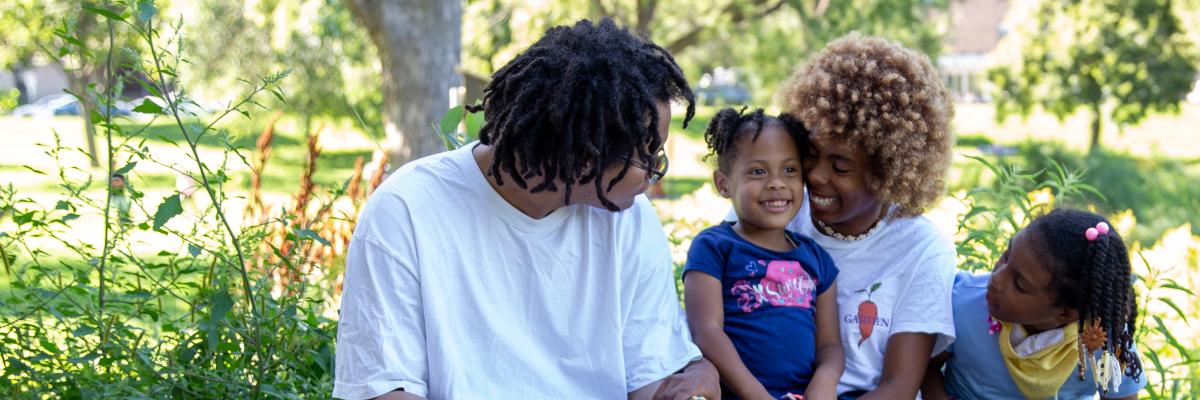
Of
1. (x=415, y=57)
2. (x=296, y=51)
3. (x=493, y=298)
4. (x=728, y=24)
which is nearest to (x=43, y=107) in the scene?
(x=415, y=57)

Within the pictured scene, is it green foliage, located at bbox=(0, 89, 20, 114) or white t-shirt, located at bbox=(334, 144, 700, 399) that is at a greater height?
green foliage, located at bbox=(0, 89, 20, 114)

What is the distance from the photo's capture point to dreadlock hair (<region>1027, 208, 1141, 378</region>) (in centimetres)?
246

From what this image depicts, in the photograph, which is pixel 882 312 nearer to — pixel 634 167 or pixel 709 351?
pixel 709 351

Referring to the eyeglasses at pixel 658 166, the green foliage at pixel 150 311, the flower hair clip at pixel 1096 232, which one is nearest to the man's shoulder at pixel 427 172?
the green foliage at pixel 150 311

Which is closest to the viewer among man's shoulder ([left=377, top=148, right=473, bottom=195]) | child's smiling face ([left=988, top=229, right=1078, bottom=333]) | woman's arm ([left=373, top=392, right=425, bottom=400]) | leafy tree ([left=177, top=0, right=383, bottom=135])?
woman's arm ([left=373, top=392, right=425, bottom=400])

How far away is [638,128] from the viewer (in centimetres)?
222

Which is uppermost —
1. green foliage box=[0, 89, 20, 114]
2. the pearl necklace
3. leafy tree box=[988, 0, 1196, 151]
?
leafy tree box=[988, 0, 1196, 151]

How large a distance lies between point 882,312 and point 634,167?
35.3 inches

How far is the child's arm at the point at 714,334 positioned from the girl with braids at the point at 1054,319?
1.89 ft

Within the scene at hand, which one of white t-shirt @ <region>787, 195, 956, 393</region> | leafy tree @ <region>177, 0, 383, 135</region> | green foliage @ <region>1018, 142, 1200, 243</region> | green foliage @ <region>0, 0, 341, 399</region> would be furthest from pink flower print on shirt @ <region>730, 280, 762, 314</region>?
leafy tree @ <region>177, 0, 383, 135</region>

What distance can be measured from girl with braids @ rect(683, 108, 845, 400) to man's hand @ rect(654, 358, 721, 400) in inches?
3.4

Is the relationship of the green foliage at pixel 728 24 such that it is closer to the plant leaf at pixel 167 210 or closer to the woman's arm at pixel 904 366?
the woman's arm at pixel 904 366

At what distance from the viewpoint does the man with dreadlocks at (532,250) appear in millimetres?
2184

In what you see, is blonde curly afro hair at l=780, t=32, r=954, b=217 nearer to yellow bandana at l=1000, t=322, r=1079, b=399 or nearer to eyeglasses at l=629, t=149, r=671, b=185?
yellow bandana at l=1000, t=322, r=1079, b=399
